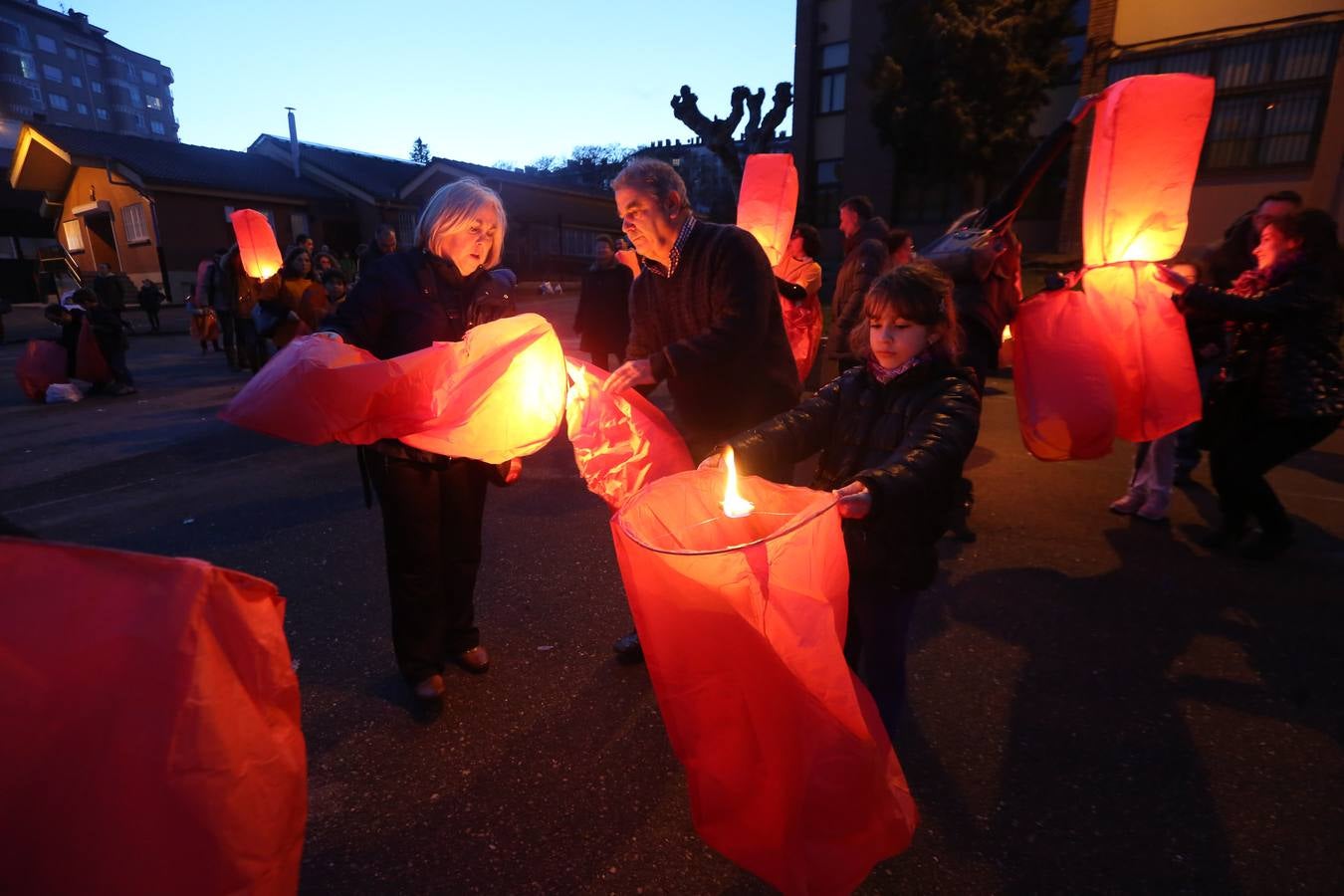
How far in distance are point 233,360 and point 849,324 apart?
1063 centimetres

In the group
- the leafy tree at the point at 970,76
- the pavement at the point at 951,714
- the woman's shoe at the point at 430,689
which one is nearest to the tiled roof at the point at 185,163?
the leafy tree at the point at 970,76

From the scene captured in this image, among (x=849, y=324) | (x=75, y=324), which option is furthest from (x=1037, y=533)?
(x=75, y=324)

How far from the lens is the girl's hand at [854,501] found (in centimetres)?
159

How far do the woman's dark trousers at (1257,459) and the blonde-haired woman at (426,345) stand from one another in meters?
3.90

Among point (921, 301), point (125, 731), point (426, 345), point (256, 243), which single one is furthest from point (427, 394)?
point (256, 243)

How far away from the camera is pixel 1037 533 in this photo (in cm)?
428

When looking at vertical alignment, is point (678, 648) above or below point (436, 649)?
above

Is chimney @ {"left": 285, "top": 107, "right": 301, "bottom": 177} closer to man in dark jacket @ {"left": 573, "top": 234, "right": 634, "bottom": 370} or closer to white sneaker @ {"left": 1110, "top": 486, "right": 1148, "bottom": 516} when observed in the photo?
man in dark jacket @ {"left": 573, "top": 234, "right": 634, "bottom": 370}

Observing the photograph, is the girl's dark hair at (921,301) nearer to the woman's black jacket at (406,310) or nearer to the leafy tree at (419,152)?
the woman's black jacket at (406,310)

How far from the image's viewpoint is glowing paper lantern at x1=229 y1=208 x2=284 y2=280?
25.7 ft

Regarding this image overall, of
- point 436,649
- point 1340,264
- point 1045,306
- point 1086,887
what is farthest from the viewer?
point 1340,264

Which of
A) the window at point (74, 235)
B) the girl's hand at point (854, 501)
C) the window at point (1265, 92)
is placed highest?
the window at point (1265, 92)

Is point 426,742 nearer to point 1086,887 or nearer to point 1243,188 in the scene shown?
point 1086,887

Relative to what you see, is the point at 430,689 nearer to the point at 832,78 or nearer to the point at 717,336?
the point at 717,336
